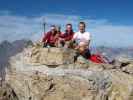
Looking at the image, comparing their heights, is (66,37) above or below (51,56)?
above

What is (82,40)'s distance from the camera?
92.7ft

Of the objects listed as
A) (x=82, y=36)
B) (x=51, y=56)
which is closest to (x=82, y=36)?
(x=82, y=36)

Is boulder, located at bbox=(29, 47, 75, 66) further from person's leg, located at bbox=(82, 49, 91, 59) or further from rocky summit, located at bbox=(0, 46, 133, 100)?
person's leg, located at bbox=(82, 49, 91, 59)

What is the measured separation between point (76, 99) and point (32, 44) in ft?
28.0

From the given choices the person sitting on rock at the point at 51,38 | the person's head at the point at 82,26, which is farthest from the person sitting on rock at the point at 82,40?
the person sitting on rock at the point at 51,38

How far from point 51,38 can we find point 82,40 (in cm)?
383

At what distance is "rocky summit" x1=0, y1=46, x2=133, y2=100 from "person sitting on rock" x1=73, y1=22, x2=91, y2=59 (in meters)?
0.82

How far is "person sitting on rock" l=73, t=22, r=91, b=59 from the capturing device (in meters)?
27.7

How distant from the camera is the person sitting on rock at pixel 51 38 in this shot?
99.7 feet

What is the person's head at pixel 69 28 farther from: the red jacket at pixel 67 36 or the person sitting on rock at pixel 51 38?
the person sitting on rock at pixel 51 38

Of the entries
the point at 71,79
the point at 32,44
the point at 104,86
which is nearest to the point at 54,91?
the point at 71,79

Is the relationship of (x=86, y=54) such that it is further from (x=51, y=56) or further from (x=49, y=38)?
(x=49, y=38)

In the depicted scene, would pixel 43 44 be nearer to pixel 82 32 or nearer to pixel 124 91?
pixel 82 32

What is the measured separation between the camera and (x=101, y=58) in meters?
30.1
